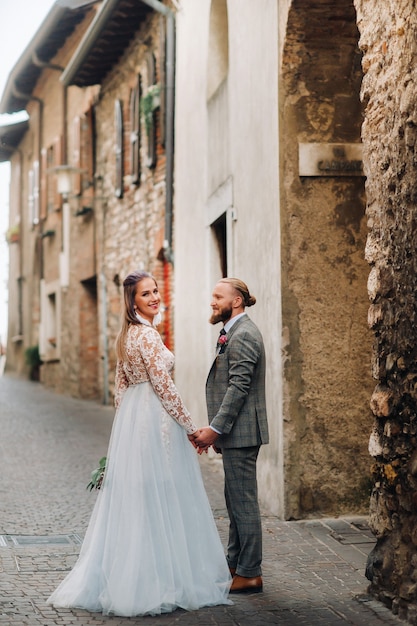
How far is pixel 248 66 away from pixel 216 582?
4911 millimetres

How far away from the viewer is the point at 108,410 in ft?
52.8

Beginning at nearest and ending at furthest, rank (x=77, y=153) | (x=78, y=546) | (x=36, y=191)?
1. (x=78, y=546)
2. (x=77, y=153)
3. (x=36, y=191)

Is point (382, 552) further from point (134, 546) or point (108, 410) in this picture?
point (108, 410)

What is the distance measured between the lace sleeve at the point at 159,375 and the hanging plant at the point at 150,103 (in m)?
9.18

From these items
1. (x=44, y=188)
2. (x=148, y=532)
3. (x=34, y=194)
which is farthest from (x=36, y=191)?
(x=148, y=532)

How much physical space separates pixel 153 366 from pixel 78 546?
182 cm

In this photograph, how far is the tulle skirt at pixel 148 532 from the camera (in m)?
4.80

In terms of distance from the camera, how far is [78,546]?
20.8 ft

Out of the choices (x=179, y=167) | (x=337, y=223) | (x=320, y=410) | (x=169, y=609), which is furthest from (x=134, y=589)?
(x=179, y=167)

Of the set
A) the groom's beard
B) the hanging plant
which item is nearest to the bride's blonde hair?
the groom's beard

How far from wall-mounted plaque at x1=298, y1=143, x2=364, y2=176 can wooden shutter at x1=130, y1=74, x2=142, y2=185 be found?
811 centimetres

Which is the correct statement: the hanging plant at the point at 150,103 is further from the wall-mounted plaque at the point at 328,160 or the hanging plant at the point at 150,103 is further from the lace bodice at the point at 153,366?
the lace bodice at the point at 153,366

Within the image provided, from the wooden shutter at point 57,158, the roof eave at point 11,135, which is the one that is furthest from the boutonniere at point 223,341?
the roof eave at point 11,135

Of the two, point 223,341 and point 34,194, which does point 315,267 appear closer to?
point 223,341
